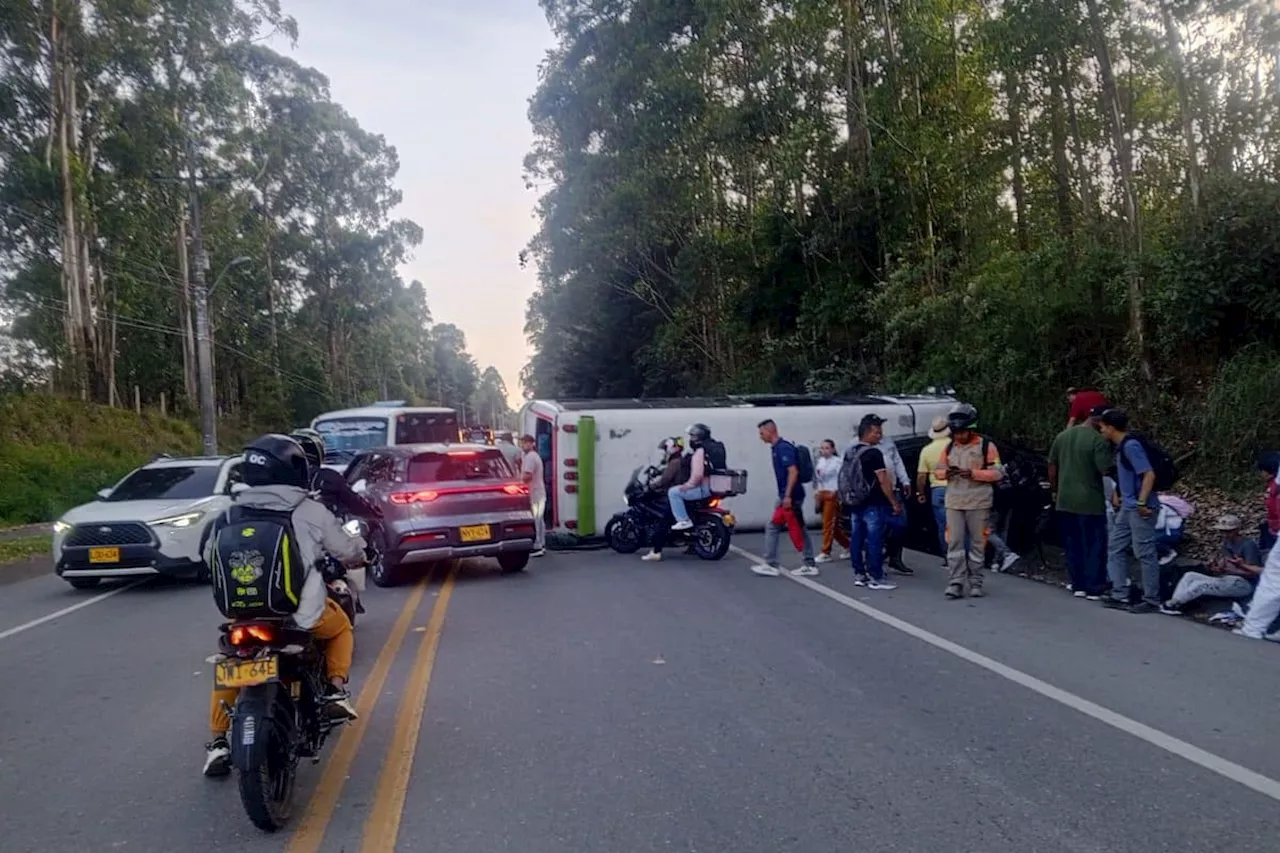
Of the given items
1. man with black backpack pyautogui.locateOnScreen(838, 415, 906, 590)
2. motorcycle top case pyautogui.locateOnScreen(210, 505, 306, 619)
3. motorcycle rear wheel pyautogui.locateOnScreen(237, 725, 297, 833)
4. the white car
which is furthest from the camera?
the white car

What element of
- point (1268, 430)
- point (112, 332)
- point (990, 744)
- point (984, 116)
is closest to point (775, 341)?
point (984, 116)

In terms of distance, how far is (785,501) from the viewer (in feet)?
39.9

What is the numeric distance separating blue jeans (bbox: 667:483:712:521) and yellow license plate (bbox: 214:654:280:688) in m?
9.02

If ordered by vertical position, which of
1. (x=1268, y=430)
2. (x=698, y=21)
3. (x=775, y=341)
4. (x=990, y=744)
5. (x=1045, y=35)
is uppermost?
(x=698, y=21)

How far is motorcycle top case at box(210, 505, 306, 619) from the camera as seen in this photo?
4.81 meters

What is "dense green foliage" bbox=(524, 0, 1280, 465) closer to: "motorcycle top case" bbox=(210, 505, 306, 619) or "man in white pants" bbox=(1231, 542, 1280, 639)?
"man in white pants" bbox=(1231, 542, 1280, 639)

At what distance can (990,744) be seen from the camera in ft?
18.4

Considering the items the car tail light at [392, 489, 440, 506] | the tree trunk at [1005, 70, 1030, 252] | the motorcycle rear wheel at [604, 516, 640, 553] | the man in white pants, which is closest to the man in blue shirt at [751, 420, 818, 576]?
the motorcycle rear wheel at [604, 516, 640, 553]

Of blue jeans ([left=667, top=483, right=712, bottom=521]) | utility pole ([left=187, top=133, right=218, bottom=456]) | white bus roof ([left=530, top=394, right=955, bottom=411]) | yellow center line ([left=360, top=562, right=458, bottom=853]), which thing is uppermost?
utility pole ([left=187, top=133, right=218, bottom=456])

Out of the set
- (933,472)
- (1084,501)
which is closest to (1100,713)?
(1084,501)

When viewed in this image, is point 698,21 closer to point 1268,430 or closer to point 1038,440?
point 1038,440

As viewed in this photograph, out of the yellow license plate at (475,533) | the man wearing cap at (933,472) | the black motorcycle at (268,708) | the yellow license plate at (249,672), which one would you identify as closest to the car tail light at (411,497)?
the yellow license plate at (475,533)

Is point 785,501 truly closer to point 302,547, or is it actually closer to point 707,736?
point 707,736

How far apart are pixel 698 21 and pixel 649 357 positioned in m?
14.5
